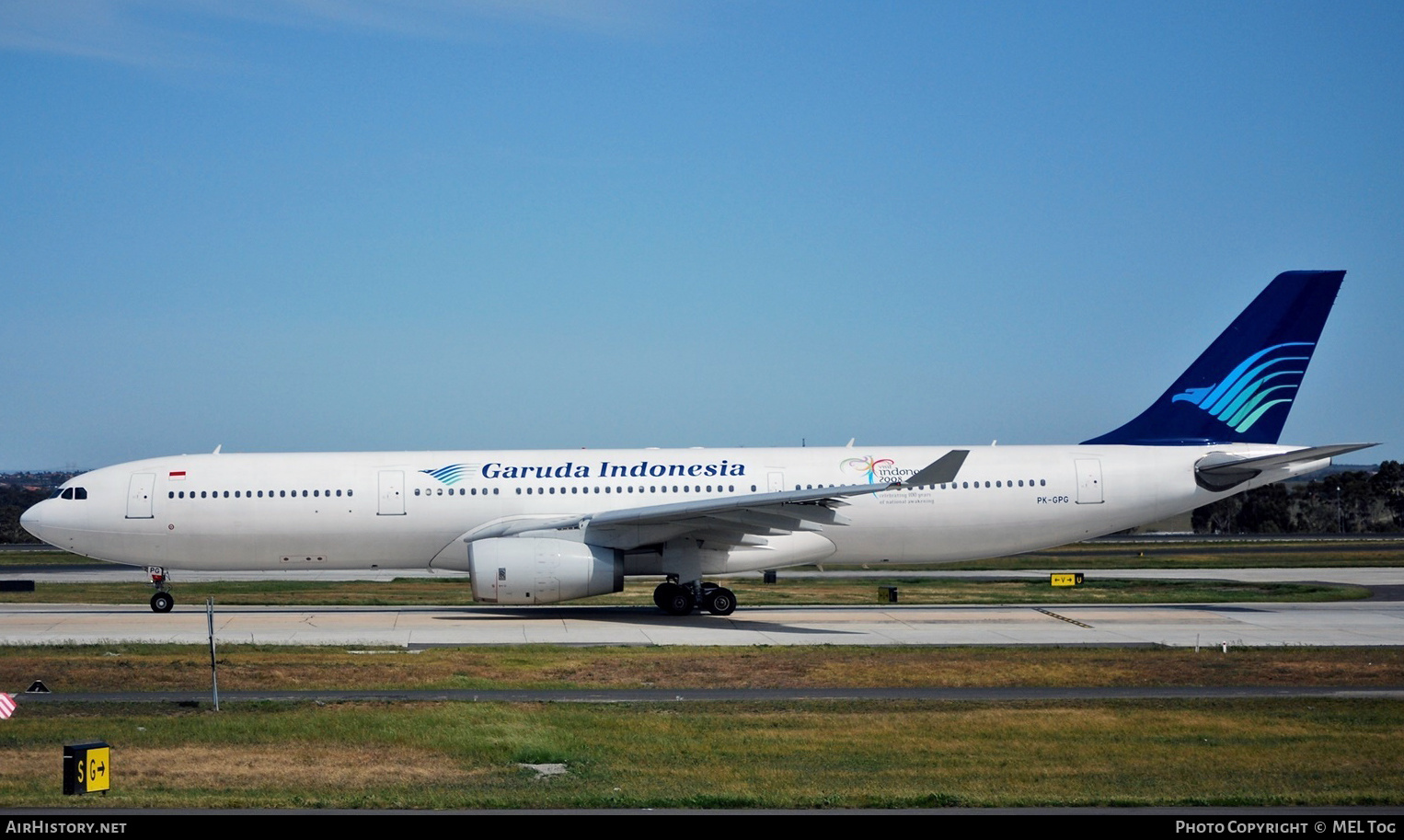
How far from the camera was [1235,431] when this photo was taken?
31.5 metres

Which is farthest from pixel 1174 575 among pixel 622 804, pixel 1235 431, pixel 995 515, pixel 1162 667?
pixel 622 804


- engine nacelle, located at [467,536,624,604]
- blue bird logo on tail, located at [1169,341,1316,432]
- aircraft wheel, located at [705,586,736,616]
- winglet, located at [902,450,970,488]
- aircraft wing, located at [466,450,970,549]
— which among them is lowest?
aircraft wheel, located at [705,586,736,616]

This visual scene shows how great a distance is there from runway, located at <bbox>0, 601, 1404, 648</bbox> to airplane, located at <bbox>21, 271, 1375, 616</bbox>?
51.9 inches

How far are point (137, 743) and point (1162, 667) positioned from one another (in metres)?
14.8

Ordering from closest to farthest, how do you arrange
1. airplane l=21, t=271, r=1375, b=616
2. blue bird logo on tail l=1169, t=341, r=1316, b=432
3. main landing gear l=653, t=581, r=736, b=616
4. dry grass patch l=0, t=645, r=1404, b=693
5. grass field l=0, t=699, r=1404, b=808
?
grass field l=0, t=699, r=1404, b=808 < dry grass patch l=0, t=645, r=1404, b=693 < main landing gear l=653, t=581, r=736, b=616 < airplane l=21, t=271, r=1375, b=616 < blue bird logo on tail l=1169, t=341, r=1316, b=432

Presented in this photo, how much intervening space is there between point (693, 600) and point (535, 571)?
3.85 meters

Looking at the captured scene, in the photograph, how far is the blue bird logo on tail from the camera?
31281mm

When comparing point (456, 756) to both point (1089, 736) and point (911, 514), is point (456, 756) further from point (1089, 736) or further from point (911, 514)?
point (911, 514)

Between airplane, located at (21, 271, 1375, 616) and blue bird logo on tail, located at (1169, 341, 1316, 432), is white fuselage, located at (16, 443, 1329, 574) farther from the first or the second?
blue bird logo on tail, located at (1169, 341, 1316, 432)

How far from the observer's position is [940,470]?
84.2 ft

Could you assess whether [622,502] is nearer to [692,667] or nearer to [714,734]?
[692,667]

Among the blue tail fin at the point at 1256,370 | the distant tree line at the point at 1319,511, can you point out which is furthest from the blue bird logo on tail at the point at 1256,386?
the distant tree line at the point at 1319,511

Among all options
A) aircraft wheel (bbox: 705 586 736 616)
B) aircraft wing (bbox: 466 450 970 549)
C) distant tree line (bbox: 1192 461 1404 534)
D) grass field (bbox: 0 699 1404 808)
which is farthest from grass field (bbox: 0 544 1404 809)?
distant tree line (bbox: 1192 461 1404 534)

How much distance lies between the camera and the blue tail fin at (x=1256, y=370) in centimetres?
3131
